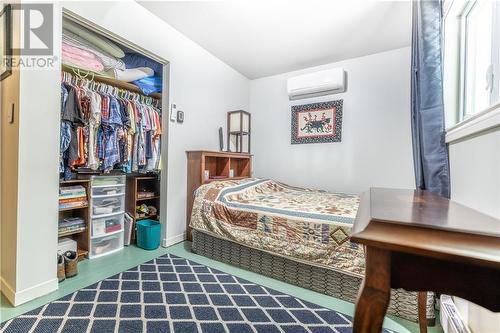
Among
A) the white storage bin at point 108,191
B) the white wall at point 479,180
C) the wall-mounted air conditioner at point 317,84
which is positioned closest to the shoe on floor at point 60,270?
the white storage bin at point 108,191

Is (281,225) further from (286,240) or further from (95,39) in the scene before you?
(95,39)

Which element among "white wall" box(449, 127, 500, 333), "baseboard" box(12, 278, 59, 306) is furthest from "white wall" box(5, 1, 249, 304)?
"white wall" box(449, 127, 500, 333)

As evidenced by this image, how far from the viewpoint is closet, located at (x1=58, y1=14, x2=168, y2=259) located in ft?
6.49

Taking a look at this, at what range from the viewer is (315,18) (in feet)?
7.61

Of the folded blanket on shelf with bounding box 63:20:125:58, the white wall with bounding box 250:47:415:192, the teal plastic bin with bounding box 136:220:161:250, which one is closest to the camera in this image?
the folded blanket on shelf with bounding box 63:20:125:58

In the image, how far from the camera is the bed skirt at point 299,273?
4.69ft

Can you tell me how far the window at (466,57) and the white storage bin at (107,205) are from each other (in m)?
2.90

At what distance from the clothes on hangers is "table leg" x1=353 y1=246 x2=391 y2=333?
7.27 feet

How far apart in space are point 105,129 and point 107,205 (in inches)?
30.5

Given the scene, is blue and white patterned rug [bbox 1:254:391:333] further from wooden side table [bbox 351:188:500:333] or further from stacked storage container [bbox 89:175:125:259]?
wooden side table [bbox 351:188:500:333]

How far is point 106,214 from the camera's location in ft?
7.62

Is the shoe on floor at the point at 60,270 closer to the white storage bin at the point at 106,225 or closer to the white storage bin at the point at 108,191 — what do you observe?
the white storage bin at the point at 106,225

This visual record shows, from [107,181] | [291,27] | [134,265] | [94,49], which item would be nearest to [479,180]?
[291,27]

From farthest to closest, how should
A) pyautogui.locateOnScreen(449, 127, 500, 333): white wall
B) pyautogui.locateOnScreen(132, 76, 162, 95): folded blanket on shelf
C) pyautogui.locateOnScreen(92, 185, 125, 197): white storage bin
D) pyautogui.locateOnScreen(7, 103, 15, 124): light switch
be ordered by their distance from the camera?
pyautogui.locateOnScreen(132, 76, 162, 95): folded blanket on shelf < pyautogui.locateOnScreen(92, 185, 125, 197): white storage bin < pyautogui.locateOnScreen(7, 103, 15, 124): light switch < pyautogui.locateOnScreen(449, 127, 500, 333): white wall
